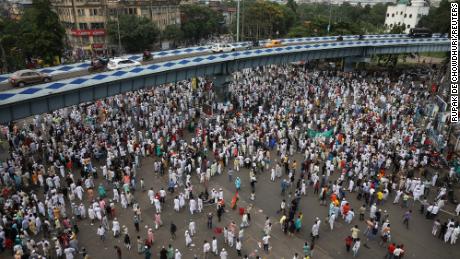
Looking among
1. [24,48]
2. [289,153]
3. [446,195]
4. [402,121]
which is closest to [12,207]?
[289,153]

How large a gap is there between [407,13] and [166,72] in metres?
94.4

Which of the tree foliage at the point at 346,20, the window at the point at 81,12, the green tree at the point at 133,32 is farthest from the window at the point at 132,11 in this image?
the tree foliage at the point at 346,20

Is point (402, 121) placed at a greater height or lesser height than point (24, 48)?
lesser

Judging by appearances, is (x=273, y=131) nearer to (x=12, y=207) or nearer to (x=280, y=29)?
(x=12, y=207)

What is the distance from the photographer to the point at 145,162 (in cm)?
2320

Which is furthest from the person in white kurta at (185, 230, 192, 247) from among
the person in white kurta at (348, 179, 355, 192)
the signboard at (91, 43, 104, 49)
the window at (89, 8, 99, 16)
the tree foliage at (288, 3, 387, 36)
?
the window at (89, 8, 99, 16)

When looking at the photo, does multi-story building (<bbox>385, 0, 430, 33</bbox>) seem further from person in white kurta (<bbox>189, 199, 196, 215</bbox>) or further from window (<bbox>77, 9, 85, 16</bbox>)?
person in white kurta (<bbox>189, 199, 196, 215</bbox>)

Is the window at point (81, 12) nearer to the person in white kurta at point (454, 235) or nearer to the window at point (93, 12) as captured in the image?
the window at point (93, 12)

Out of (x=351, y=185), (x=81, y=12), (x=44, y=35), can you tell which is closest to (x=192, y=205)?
(x=351, y=185)

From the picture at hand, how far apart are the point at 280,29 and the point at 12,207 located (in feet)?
244

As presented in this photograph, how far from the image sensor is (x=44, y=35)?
134 ft

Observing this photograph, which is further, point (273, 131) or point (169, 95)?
point (169, 95)

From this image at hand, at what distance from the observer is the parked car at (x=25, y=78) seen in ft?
72.6

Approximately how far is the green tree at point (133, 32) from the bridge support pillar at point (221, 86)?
29433mm
